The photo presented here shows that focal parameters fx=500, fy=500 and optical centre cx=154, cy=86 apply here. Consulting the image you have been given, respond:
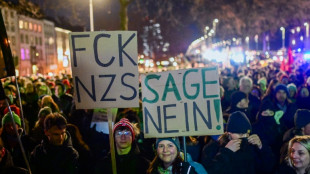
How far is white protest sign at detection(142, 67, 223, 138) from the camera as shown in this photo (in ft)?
15.5

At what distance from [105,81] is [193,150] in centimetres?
204

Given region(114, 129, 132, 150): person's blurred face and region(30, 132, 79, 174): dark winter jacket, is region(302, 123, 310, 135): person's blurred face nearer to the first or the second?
region(114, 129, 132, 150): person's blurred face

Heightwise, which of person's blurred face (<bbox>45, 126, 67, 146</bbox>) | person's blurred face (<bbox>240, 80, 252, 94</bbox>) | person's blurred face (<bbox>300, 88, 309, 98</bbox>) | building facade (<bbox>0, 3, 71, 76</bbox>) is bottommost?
person's blurred face (<bbox>45, 126, 67, 146</bbox>)

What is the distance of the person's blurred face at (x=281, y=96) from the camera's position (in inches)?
356

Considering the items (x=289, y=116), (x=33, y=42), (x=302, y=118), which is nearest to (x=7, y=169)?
(x=302, y=118)

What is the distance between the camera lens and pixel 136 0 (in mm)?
26078

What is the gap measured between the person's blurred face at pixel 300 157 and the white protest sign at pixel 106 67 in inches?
61.7

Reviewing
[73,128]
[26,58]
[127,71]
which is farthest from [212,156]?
[26,58]

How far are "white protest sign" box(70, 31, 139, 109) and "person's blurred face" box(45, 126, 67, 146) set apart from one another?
1043 mm

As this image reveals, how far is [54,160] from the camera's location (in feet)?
18.0

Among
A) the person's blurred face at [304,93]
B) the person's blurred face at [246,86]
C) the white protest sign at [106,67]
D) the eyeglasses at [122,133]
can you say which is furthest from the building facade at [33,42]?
the white protest sign at [106,67]

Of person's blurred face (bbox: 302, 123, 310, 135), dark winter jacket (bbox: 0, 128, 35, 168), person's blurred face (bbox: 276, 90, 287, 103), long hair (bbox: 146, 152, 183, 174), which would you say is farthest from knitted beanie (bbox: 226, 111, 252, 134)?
person's blurred face (bbox: 276, 90, 287, 103)

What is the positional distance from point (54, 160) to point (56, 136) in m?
0.29

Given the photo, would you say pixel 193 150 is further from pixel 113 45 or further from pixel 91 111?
pixel 91 111
